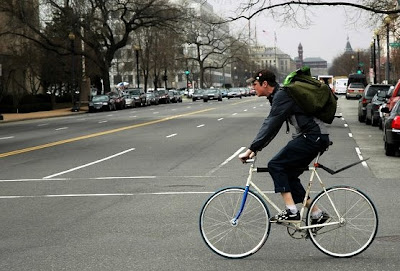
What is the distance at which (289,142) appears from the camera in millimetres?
7164

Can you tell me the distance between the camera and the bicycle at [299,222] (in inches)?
281

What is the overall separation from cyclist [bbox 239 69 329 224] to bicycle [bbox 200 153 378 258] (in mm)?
97

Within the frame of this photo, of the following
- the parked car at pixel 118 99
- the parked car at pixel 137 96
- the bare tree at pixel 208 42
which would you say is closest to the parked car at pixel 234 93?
the bare tree at pixel 208 42

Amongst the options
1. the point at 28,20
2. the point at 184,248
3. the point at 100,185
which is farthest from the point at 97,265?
the point at 28,20


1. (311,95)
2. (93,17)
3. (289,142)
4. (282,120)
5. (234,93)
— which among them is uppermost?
(93,17)

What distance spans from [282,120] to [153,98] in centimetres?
7613

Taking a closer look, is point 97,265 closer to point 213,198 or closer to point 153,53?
point 213,198

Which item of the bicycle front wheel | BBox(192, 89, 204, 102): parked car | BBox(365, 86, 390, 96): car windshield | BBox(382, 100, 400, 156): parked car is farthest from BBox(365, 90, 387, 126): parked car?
BBox(192, 89, 204, 102): parked car

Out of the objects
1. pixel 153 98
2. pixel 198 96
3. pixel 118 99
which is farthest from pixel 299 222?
pixel 198 96

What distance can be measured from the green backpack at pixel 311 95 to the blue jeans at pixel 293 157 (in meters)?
0.23

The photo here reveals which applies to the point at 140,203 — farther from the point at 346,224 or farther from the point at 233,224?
the point at 346,224

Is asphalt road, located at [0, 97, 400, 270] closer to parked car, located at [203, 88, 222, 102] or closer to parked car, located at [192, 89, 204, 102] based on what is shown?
parked car, located at [203, 88, 222, 102]

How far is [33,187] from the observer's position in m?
13.5

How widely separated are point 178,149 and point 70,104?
186 feet
